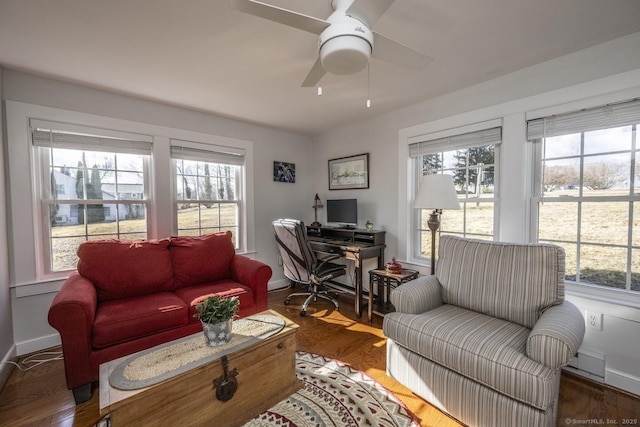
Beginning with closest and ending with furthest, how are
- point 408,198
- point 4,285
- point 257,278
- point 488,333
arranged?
point 488,333
point 4,285
point 257,278
point 408,198

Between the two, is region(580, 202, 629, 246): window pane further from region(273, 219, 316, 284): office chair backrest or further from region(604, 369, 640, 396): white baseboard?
region(273, 219, 316, 284): office chair backrest

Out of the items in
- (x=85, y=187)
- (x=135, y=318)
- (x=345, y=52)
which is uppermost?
(x=345, y=52)

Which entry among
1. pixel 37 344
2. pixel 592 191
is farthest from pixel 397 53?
pixel 37 344

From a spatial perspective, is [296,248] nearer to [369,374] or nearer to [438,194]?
[369,374]

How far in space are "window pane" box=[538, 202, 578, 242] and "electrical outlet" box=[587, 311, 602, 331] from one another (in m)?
0.53

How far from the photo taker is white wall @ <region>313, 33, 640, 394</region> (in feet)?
5.82

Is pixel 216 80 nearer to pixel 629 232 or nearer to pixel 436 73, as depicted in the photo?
pixel 436 73

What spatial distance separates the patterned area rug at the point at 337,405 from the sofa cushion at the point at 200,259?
1169 mm

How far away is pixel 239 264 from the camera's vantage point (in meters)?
2.70

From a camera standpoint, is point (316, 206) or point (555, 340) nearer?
point (555, 340)

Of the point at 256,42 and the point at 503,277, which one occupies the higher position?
the point at 256,42

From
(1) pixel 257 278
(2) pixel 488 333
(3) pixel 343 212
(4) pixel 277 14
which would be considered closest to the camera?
(4) pixel 277 14

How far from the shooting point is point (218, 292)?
7.59ft

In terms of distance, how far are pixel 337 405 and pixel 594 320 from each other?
6.15 feet
